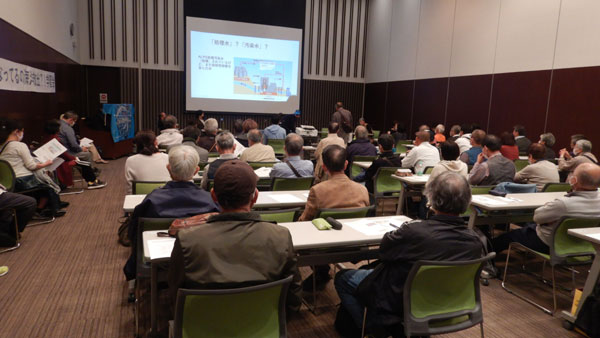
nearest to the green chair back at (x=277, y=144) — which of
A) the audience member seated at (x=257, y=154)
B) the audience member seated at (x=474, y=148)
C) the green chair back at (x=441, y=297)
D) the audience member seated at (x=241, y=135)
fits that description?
the audience member seated at (x=241, y=135)

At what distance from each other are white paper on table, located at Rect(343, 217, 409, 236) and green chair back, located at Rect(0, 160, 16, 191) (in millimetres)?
3826

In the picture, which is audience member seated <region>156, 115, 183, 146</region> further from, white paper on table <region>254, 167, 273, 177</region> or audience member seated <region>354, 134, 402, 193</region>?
audience member seated <region>354, 134, 402, 193</region>

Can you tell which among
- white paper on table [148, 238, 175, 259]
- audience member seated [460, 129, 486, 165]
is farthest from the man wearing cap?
audience member seated [460, 129, 486, 165]

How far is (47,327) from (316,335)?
6.25 feet

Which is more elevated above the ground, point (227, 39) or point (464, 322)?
point (227, 39)

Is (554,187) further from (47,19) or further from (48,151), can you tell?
(47,19)

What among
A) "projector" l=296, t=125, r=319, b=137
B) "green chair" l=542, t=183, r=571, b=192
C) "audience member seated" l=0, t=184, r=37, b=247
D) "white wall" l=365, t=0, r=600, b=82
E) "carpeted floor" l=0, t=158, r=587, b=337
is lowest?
"carpeted floor" l=0, t=158, r=587, b=337

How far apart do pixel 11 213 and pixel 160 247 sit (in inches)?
124

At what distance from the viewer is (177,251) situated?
5.55 feet

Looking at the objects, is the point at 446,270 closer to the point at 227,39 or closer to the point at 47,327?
the point at 47,327

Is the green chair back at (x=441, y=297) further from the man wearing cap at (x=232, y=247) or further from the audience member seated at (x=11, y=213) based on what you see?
the audience member seated at (x=11, y=213)

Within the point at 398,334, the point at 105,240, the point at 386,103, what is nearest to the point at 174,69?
the point at 386,103

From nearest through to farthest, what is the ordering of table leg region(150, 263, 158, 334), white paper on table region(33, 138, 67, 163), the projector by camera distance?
table leg region(150, 263, 158, 334), white paper on table region(33, 138, 67, 163), the projector

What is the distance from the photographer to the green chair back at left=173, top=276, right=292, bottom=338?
166cm
